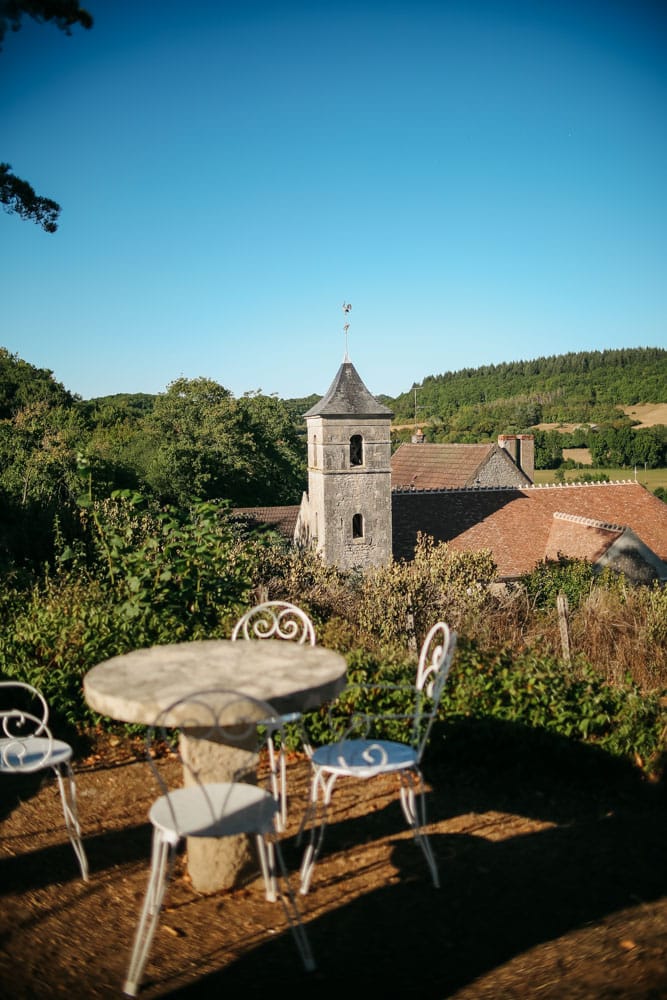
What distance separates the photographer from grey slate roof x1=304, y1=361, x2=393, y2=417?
22.0 metres

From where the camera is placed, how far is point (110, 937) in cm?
319

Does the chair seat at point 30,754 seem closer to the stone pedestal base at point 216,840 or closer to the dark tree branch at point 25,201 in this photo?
the stone pedestal base at point 216,840

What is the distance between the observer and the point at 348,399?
22.2m

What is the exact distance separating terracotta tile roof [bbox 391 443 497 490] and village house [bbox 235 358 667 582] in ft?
13.9

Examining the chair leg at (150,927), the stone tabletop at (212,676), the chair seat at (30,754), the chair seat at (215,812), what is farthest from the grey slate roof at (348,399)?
the chair leg at (150,927)

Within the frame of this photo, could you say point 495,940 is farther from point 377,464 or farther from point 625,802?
point 377,464

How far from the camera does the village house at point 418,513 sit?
69.7 ft

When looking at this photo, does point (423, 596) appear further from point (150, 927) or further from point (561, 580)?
point (150, 927)

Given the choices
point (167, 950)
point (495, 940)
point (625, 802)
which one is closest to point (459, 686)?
point (625, 802)

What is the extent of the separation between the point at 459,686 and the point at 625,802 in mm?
1197

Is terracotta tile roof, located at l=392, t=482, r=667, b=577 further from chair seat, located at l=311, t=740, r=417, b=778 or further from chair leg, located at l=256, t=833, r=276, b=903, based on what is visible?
chair leg, located at l=256, t=833, r=276, b=903

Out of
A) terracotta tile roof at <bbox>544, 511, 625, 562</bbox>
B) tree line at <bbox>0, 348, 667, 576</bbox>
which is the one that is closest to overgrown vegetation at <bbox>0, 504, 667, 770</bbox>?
tree line at <bbox>0, 348, 667, 576</bbox>

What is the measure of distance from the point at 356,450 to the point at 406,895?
19280mm

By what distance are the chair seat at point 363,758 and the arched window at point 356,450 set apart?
18.8 m
